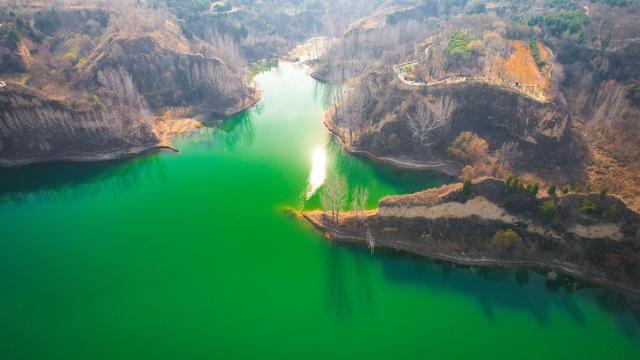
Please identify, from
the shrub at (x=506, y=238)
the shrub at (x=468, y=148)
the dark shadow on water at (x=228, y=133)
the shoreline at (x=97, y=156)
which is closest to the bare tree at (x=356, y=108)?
the shrub at (x=468, y=148)

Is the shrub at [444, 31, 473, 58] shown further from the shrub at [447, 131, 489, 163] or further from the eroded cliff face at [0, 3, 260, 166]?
the eroded cliff face at [0, 3, 260, 166]

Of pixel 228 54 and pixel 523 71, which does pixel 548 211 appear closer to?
pixel 523 71

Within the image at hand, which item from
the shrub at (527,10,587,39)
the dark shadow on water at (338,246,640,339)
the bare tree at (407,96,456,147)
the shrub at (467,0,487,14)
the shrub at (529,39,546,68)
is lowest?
the dark shadow on water at (338,246,640,339)

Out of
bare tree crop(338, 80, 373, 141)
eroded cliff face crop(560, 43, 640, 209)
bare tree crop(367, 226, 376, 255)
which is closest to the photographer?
bare tree crop(367, 226, 376, 255)

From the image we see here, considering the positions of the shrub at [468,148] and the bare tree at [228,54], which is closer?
the shrub at [468,148]

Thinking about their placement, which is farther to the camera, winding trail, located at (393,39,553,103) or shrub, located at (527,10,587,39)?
shrub, located at (527,10,587,39)

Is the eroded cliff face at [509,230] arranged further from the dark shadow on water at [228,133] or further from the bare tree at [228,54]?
the bare tree at [228,54]

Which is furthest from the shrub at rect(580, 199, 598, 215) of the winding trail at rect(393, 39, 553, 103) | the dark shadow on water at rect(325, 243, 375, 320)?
the dark shadow on water at rect(325, 243, 375, 320)

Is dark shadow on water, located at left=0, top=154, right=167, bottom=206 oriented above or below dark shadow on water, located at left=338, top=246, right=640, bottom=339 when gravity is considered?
above
